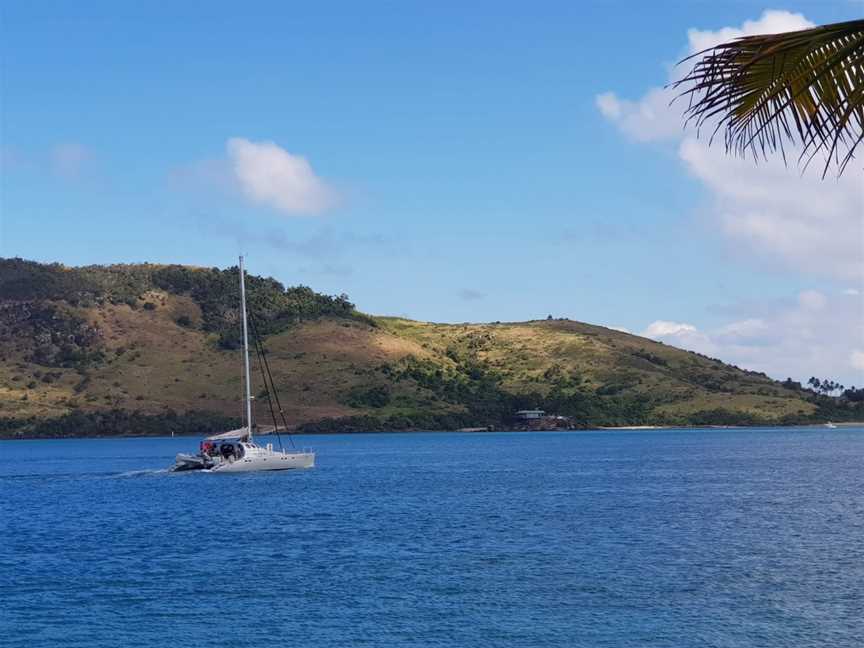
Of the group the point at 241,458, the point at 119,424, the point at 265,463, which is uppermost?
the point at 119,424

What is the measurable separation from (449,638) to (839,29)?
26.8 metres

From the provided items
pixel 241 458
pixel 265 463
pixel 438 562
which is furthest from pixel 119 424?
pixel 438 562

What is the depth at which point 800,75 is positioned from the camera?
23.6 feet

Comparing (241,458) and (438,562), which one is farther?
(241,458)

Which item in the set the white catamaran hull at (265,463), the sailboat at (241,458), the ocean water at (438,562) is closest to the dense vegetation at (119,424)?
the ocean water at (438,562)

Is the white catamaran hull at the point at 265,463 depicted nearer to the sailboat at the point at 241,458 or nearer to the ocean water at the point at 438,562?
the sailboat at the point at 241,458

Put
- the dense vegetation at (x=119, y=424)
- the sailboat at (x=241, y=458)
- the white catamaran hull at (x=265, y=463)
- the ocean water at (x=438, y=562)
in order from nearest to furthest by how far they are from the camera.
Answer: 1. the ocean water at (x=438, y=562)
2. the sailboat at (x=241, y=458)
3. the white catamaran hull at (x=265, y=463)
4. the dense vegetation at (x=119, y=424)

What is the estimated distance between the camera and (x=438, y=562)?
46062 millimetres

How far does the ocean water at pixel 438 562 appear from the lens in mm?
32688

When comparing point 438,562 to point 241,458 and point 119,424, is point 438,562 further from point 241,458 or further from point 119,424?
point 119,424

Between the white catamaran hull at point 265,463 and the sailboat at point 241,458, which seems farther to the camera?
the white catamaran hull at point 265,463

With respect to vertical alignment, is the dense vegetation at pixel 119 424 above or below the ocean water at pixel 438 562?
above

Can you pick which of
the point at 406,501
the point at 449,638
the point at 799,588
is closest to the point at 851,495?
the point at 406,501

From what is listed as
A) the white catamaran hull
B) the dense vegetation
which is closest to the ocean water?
the white catamaran hull
